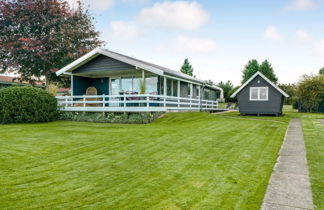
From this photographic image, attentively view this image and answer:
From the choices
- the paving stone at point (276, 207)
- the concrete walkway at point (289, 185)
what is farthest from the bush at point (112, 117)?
the paving stone at point (276, 207)

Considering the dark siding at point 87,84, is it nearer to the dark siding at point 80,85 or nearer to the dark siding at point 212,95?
the dark siding at point 80,85

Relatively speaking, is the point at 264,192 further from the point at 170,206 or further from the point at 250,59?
the point at 250,59

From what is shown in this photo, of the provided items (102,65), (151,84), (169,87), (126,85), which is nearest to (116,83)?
(126,85)

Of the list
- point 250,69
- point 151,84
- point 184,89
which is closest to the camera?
point 151,84

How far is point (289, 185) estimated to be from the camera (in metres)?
3.27

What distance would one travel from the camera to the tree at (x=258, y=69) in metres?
48.3

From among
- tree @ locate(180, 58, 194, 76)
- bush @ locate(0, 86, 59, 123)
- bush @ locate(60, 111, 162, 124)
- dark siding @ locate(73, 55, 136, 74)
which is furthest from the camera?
tree @ locate(180, 58, 194, 76)

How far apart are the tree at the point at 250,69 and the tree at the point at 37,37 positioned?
136 feet

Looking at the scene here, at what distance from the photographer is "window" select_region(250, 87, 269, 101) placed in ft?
61.9

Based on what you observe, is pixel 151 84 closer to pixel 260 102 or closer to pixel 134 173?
pixel 260 102

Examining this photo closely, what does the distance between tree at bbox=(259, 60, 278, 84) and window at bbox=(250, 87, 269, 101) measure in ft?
106

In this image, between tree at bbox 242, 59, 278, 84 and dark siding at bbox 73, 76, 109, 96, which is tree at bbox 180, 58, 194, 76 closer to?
tree at bbox 242, 59, 278, 84

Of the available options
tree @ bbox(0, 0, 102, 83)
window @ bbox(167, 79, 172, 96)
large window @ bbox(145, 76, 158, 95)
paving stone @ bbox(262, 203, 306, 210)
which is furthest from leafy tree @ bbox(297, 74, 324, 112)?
paving stone @ bbox(262, 203, 306, 210)

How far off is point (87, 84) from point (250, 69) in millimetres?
44602
